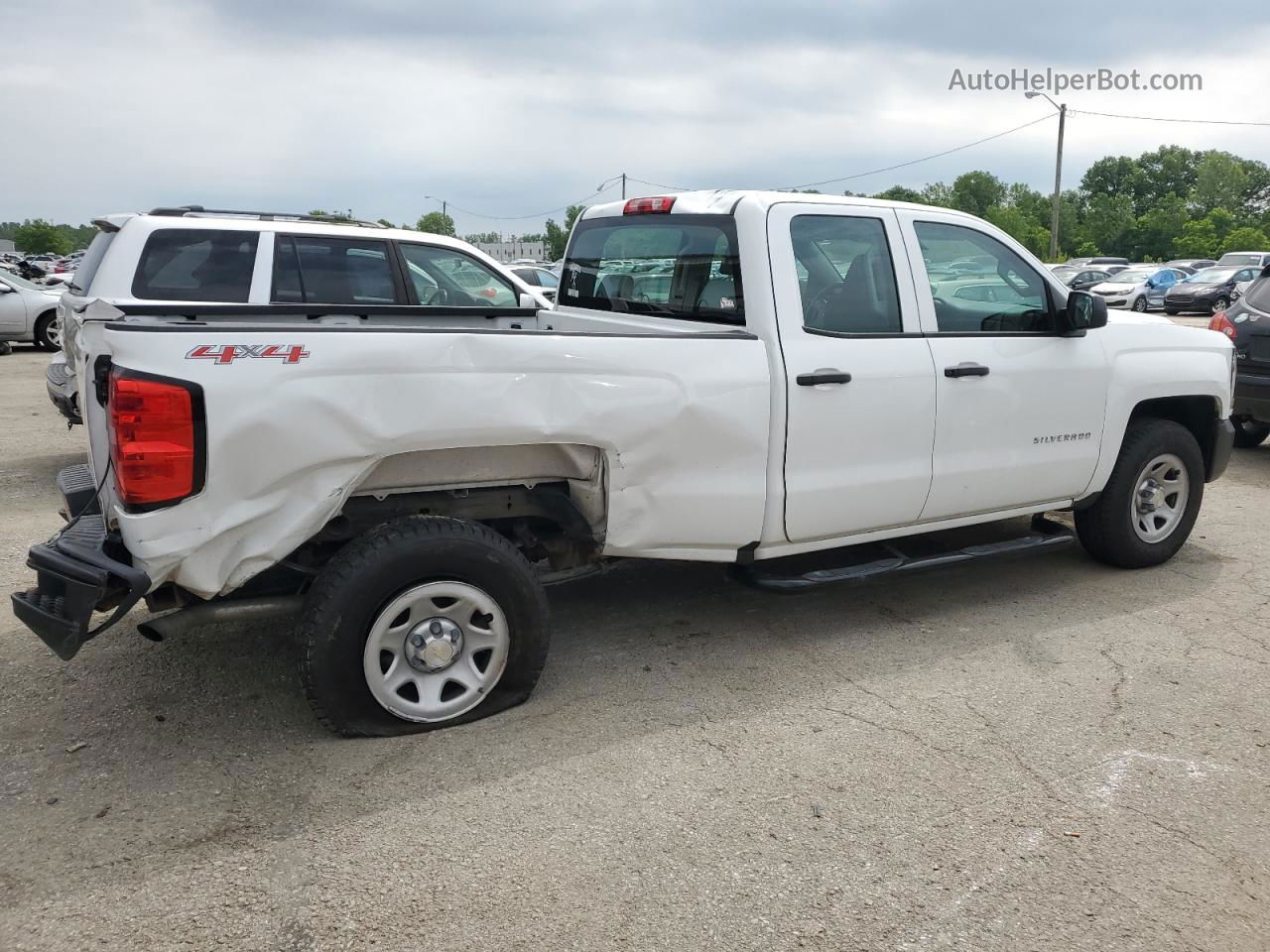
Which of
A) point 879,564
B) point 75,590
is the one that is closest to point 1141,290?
point 879,564

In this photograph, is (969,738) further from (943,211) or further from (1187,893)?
(943,211)

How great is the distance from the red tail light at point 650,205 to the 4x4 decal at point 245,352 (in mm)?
2111

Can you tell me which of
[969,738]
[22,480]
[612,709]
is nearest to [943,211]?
[969,738]

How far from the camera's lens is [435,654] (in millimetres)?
3602

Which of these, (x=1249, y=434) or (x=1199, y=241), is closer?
(x=1249, y=434)

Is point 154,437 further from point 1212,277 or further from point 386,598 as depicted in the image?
point 1212,277

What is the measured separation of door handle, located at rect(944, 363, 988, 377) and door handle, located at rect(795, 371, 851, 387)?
0.62 m

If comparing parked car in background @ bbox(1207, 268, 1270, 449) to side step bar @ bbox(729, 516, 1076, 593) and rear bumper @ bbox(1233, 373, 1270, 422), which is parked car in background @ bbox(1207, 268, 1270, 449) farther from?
side step bar @ bbox(729, 516, 1076, 593)

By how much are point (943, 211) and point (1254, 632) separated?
2.52 metres

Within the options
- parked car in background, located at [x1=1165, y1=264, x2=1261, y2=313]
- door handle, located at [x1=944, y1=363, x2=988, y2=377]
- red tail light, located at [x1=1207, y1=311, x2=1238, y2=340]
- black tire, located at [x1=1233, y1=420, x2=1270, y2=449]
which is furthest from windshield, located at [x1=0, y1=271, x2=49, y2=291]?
parked car in background, located at [x1=1165, y1=264, x2=1261, y2=313]

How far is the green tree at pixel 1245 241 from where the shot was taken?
63000 millimetres

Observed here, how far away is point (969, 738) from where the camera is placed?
3.70 meters

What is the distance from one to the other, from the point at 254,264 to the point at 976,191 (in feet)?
313

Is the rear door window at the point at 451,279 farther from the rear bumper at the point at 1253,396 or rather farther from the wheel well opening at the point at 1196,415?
the rear bumper at the point at 1253,396
